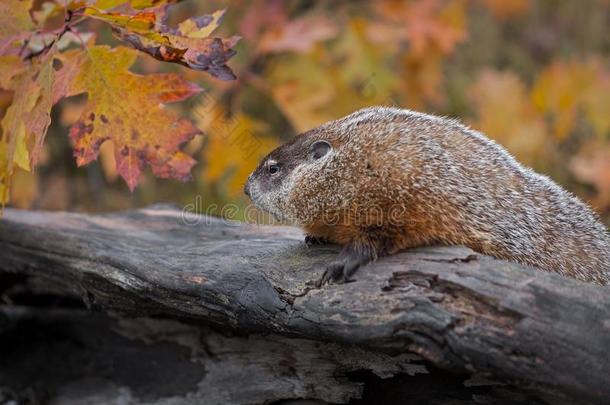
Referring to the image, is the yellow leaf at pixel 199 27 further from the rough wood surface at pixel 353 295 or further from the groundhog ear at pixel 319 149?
the rough wood surface at pixel 353 295

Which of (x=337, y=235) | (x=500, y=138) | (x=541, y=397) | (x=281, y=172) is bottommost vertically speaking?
(x=541, y=397)

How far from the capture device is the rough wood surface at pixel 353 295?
8.77 ft

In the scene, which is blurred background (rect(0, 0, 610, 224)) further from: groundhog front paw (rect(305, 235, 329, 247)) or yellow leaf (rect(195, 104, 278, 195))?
groundhog front paw (rect(305, 235, 329, 247))

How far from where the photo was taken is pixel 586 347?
2.65 metres

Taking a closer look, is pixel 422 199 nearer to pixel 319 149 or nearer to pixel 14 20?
pixel 319 149

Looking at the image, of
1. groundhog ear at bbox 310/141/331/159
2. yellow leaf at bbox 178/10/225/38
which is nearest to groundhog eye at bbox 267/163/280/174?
groundhog ear at bbox 310/141/331/159

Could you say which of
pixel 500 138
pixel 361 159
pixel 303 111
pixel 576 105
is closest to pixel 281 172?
pixel 361 159

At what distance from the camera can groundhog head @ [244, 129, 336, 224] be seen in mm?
3652

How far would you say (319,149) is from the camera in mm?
3732

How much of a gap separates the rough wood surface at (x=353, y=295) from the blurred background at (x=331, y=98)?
1.73 metres

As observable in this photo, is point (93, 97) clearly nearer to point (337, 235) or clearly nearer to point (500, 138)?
point (337, 235)

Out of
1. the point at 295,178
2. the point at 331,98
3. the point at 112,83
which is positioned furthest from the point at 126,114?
the point at 331,98

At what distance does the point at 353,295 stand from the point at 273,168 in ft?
3.65

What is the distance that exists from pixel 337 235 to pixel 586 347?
4.12 feet
